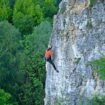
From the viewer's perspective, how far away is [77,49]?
27016 mm

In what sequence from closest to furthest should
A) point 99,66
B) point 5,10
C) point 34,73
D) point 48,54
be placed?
point 99,66 → point 48,54 → point 34,73 → point 5,10

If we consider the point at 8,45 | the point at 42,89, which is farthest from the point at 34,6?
the point at 42,89

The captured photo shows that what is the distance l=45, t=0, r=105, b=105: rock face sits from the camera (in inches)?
1023

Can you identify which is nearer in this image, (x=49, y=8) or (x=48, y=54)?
(x=48, y=54)

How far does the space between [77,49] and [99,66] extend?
234cm

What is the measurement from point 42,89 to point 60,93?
9.90m

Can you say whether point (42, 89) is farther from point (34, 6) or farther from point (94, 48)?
point (34, 6)

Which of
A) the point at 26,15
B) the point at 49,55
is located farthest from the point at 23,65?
the point at 26,15

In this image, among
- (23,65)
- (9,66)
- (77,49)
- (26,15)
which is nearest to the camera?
(77,49)

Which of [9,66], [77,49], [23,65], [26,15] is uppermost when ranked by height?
[26,15]

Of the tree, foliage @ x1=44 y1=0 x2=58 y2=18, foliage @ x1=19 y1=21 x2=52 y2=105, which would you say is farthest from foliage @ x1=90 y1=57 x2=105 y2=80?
foliage @ x1=44 y1=0 x2=58 y2=18

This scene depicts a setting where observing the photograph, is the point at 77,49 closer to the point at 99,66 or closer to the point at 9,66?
the point at 99,66

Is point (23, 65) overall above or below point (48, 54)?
above

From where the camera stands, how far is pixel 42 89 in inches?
1524
